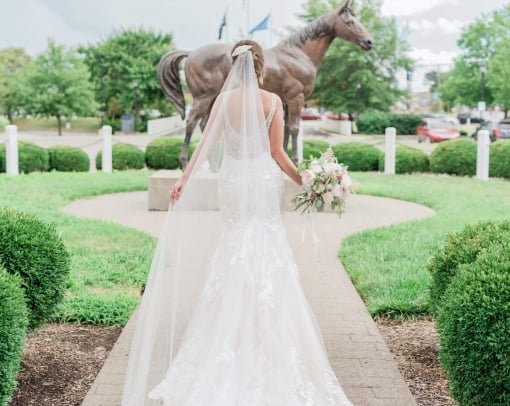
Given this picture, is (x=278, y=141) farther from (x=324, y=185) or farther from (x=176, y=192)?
(x=176, y=192)

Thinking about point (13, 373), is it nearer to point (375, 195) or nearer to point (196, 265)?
point (196, 265)

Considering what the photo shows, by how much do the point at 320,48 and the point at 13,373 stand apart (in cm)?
953

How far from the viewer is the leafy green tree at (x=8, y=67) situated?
57.3 metres

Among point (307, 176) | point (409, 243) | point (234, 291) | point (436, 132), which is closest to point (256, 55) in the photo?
point (307, 176)

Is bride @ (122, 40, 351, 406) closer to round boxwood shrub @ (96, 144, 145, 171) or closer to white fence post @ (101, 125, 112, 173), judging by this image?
white fence post @ (101, 125, 112, 173)

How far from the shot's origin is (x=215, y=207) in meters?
4.47

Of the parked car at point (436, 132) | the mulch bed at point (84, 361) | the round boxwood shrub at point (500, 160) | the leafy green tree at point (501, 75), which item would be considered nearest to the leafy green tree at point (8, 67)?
the parked car at point (436, 132)

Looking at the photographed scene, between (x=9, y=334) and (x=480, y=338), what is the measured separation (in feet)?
7.70

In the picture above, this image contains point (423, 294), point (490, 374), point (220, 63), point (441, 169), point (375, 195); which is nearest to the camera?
point (490, 374)

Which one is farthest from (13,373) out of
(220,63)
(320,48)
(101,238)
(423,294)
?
(320,48)

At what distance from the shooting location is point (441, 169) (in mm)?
19938

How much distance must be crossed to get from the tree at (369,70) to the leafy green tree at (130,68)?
12.0 metres

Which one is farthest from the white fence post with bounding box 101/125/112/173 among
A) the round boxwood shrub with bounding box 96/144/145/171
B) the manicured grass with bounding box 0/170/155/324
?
the manicured grass with bounding box 0/170/155/324

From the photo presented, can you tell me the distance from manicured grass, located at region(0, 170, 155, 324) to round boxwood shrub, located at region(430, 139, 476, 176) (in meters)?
9.02
